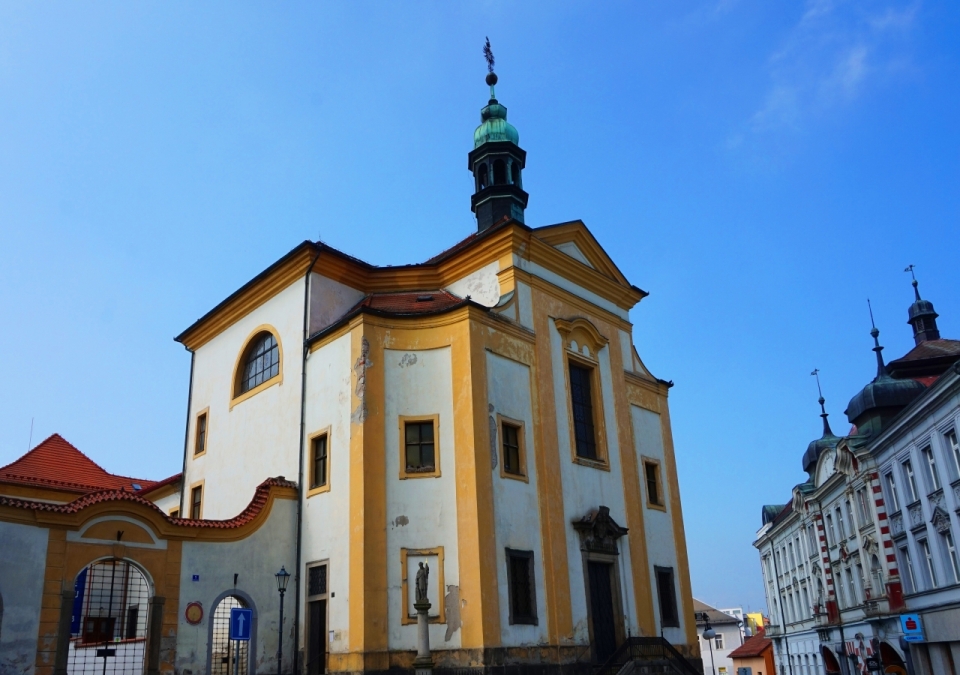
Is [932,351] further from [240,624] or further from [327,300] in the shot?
[240,624]

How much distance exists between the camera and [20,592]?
15641 millimetres

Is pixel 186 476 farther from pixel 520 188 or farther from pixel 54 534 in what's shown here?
pixel 520 188

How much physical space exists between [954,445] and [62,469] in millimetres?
31898

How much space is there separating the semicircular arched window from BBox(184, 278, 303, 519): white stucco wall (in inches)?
12.9

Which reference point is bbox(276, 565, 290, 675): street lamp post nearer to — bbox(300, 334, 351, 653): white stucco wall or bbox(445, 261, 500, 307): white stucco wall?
bbox(300, 334, 351, 653): white stucco wall

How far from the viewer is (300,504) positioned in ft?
66.7

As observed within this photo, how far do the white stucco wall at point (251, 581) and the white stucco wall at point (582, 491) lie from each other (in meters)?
6.88

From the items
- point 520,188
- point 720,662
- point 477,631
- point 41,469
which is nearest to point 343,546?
point 477,631

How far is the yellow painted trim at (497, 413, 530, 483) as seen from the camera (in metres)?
19.4

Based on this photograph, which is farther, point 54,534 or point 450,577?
point 450,577

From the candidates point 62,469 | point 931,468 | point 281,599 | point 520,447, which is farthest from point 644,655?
point 62,469

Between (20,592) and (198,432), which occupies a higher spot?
(198,432)

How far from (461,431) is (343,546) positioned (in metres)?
3.74

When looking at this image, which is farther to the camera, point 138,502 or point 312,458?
point 312,458
